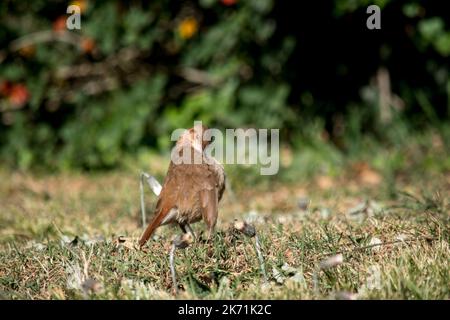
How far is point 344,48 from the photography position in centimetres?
697

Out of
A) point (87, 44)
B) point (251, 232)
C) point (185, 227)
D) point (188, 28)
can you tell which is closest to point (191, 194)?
point (185, 227)

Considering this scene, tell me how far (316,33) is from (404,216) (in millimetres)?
3279

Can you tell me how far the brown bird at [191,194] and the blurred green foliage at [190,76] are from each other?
120 inches

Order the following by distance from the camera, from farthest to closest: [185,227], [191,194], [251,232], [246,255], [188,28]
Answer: [188,28]
[185,227]
[191,194]
[246,255]
[251,232]

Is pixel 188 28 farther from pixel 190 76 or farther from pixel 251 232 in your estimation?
pixel 251 232

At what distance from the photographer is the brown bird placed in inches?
135

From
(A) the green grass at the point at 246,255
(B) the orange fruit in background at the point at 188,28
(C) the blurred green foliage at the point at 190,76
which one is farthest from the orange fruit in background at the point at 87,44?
(A) the green grass at the point at 246,255

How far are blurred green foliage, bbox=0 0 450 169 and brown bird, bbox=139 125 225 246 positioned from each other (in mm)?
3060

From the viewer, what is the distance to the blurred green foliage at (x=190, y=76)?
262 inches

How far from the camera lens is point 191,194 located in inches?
136

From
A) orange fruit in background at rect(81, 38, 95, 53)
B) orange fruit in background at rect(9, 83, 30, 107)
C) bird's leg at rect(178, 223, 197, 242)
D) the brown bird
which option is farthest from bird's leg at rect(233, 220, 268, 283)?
orange fruit in background at rect(9, 83, 30, 107)

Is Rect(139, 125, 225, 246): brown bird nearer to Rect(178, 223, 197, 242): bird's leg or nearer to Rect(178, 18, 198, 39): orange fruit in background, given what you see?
Rect(178, 223, 197, 242): bird's leg

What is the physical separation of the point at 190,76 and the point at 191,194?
3.82 metres

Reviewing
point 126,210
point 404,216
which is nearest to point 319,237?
point 404,216
